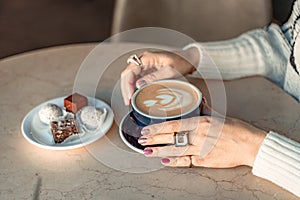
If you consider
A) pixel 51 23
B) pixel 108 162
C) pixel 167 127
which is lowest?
pixel 51 23

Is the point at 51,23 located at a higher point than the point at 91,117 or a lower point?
lower

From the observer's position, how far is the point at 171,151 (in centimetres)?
97

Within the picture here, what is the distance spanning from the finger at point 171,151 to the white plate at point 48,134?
0.44ft

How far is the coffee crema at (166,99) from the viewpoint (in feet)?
3.17

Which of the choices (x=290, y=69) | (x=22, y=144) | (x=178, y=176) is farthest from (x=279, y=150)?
(x=22, y=144)

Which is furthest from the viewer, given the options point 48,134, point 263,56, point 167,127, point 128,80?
point 263,56

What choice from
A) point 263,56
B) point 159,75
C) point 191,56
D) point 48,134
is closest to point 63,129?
point 48,134

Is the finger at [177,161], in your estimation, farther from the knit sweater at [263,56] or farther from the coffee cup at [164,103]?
the knit sweater at [263,56]

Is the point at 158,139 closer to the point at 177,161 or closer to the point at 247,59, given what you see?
the point at 177,161

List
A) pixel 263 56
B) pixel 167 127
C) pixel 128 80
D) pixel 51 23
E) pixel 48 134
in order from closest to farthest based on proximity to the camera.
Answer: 1. pixel 167 127
2. pixel 48 134
3. pixel 128 80
4. pixel 263 56
5. pixel 51 23

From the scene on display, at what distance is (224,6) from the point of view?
178 cm

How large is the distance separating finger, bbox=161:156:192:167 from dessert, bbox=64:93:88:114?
24 centimetres

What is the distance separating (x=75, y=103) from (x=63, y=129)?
80 millimetres

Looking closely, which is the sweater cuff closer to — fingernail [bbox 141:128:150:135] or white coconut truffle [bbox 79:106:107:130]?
fingernail [bbox 141:128:150:135]
